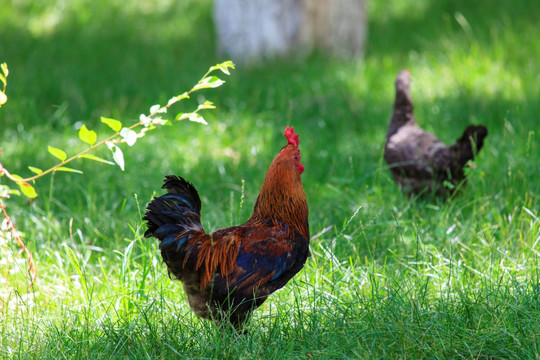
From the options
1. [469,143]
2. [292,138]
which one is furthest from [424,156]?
[292,138]

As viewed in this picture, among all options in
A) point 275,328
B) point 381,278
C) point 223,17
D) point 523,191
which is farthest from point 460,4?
point 275,328

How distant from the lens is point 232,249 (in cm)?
303

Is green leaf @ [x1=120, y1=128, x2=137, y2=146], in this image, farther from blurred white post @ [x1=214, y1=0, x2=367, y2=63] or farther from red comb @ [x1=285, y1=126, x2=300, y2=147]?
blurred white post @ [x1=214, y1=0, x2=367, y2=63]

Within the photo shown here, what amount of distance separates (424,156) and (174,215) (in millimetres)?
2181

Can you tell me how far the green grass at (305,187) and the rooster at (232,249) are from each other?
150mm

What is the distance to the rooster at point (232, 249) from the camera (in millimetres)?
2938

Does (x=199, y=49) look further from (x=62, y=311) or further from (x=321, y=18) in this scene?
(x=62, y=311)

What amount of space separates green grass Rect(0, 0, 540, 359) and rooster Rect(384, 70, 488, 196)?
149mm

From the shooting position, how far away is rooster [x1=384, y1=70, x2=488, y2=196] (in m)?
4.41

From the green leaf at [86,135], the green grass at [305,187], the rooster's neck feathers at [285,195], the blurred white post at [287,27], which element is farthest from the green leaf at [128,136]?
the blurred white post at [287,27]

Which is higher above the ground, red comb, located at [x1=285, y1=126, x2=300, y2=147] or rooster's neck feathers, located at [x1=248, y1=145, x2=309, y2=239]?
red comb, located at [x1=285, y1=126, x2=300, y2=147]

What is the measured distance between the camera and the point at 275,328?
9.76 feet

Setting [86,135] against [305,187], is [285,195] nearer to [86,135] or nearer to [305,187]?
[86,135]

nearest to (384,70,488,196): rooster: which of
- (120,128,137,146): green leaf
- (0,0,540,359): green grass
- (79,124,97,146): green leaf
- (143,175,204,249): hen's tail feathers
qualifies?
(0,0,540,359): green grass
